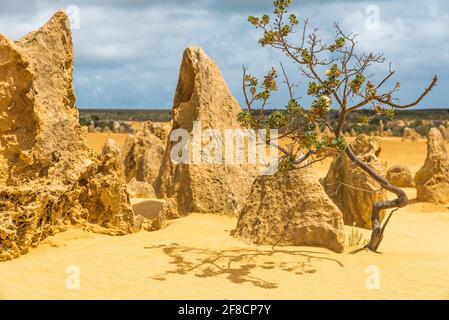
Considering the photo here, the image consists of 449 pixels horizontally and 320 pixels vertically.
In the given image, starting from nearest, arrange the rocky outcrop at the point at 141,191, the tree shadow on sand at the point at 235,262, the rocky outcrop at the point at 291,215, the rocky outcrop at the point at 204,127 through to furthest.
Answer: the tree shadow on sand at the point at 235,262
the rocky outcrop at the point at 291,215
the rocky outcrop at the point at 204,127
the rocky outcrop at the point at 141,191

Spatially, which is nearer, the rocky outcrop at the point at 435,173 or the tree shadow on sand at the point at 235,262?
the tree shadow on sand at the point at 235,262

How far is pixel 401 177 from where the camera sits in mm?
17188

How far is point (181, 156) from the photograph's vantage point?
9.34 meters

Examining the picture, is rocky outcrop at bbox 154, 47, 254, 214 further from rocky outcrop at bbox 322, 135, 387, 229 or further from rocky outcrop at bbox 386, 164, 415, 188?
rocky outcrop at bbox 386, 164, 415, 188

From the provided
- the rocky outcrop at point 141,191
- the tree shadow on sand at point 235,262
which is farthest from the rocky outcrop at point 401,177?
the tree shadow on sand at point 235,262

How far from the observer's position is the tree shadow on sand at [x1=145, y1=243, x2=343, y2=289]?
6152 mm

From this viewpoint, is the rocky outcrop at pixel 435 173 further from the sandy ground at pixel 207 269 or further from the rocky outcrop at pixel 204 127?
the sandy ground at pixel 207 269

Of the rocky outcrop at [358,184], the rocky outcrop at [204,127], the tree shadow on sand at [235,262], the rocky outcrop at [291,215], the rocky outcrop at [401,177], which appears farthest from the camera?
the rocky outcrop at [401,177]

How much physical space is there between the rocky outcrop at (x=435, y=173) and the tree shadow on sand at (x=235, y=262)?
8291mm

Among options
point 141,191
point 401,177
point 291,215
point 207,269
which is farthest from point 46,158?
point 401,177

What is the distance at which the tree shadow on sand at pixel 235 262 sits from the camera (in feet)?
20.2

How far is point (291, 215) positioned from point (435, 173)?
8254 mm

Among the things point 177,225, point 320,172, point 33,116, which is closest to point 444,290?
point 177,225

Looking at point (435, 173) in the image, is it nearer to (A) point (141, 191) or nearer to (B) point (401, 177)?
(B) point (401, 177)
